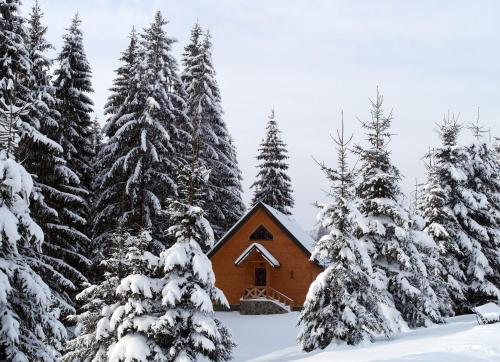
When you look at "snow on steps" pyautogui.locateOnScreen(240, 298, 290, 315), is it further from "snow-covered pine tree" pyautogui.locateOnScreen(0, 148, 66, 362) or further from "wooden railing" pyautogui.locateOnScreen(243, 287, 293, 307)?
"snow-covered pine tree" pyautogui.locateOnScreen(0, 148, 66, 362)

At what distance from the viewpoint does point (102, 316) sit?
14430mm

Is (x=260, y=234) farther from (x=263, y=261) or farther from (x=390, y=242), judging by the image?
(x=390, y=242)

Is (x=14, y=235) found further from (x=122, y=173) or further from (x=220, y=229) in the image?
(x=220, y=229)

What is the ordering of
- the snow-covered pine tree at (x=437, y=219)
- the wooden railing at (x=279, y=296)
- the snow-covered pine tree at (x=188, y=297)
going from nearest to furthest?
1. the snow-covered pine tree at (x=188, y=297)
2. the snow-covered pine tree at (x=437, y=219)
3. the wooden railing at (x=279, y=296)

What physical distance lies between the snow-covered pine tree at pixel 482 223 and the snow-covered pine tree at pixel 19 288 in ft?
70.9

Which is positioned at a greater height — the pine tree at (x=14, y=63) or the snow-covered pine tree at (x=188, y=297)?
the pine tree at (x=14, y=63)

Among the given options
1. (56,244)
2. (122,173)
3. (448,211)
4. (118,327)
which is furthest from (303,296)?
(118,327)

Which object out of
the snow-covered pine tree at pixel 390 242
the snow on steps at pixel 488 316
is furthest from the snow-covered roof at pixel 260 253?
the snow on steps at pixel 488 316

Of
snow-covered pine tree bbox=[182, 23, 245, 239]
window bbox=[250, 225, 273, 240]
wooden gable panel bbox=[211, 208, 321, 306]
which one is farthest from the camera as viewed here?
snow-covered pine tree bbox=[182, 23, 245, 239]

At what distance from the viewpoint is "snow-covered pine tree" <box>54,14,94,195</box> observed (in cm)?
2700

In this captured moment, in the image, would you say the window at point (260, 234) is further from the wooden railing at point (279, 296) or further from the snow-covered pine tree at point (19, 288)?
the snow-covered pine tree at point (19, 288)

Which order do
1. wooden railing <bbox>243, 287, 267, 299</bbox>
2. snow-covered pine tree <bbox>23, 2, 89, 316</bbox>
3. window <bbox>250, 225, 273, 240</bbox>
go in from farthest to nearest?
window <bbox>250, 225, 273, 240</bbox>
wooden railing <bbox>243, 287, 267, 299</bbox>
snow-covered pine tree <bbox>23, 2, 89, 316</bbox>

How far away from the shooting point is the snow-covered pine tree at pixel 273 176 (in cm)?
4884

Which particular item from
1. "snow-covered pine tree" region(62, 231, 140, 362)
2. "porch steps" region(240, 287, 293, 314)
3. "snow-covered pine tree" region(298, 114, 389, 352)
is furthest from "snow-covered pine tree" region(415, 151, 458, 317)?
"snow-covered pine tree" region(62, 231, 140, 362)
